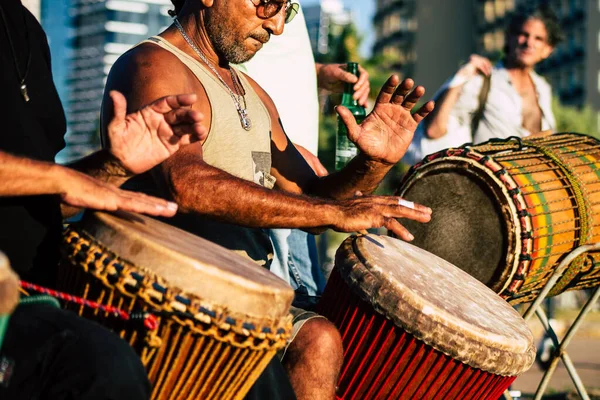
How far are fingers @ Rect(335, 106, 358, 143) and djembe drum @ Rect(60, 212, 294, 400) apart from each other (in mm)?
825

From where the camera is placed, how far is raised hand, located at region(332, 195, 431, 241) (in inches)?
101

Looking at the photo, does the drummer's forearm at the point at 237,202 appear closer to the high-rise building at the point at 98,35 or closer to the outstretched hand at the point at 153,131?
the outstretched hand at the point at 153,131

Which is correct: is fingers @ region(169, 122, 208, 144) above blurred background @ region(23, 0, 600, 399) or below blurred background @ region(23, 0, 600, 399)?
above

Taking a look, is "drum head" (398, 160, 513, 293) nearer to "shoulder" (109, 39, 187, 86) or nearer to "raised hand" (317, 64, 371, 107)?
"raised hand" (317, 64, 371, 107)

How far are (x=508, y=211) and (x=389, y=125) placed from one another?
71 centimetres

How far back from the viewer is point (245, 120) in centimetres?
299

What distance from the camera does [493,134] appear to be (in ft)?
17.7

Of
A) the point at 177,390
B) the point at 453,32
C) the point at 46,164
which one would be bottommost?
the point at 453,32

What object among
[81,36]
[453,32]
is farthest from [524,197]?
[81,36]

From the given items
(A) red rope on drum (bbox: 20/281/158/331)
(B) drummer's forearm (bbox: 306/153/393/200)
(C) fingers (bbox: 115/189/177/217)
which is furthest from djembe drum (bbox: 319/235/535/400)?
(A) red rope on drum (bbox: 20/281/158/331)

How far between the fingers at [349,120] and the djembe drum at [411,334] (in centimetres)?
35

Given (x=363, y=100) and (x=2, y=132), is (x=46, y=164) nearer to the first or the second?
(x=2, y=132)

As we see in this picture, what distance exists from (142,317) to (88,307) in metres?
0.17

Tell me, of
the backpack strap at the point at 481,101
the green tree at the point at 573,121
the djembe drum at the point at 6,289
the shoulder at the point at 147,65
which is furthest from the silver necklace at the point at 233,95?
the green tree at the point at 573,121
